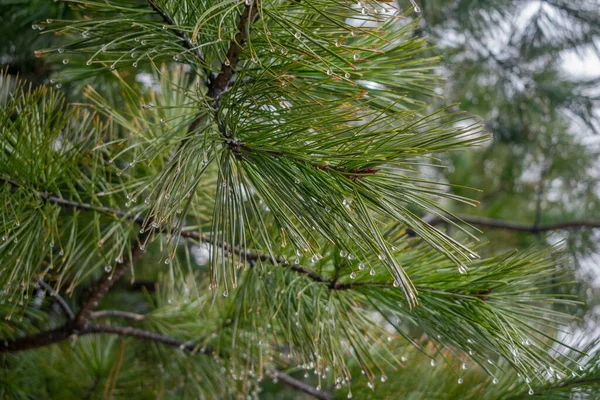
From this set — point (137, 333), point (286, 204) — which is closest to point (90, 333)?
point (137, 333)

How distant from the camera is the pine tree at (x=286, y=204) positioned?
0.39 metres

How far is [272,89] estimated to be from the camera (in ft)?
1.29

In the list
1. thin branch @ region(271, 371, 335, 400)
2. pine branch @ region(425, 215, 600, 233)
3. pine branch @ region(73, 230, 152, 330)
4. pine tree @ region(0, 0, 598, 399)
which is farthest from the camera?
pine branch @ region(425, 215, 600, 233)

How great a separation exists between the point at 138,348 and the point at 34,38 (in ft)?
1.53

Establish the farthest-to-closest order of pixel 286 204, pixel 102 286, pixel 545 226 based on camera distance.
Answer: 1. pixel 545 226
2. pixel 102 286
3. pixel 286 204

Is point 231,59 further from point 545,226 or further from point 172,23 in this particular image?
point 545,226

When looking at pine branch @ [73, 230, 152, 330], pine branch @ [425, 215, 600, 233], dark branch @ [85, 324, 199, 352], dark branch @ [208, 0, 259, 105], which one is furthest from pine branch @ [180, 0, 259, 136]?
pine branch @ [425, 215, 600, 233]

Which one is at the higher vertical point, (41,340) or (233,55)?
(233,55)

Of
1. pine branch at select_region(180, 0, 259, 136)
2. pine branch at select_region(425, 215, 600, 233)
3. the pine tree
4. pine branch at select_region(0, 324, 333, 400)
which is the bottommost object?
pine branch at select_region(0, 324, 333, 400)

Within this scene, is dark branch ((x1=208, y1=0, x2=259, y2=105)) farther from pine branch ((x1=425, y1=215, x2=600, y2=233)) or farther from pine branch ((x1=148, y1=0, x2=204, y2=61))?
pine branch ((x1=425, y1=215, x2=600, y2=233))

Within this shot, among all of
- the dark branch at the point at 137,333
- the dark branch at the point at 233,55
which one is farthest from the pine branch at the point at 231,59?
the dark branch at the point at 137,333

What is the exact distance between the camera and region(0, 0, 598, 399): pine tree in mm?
387

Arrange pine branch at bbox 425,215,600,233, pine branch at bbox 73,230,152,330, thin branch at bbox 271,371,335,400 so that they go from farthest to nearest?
pine branch at bbox 425,215,600,233 → thin branch at bbox 271,371,335,400 → pine branch at bbox 73,230,152,330

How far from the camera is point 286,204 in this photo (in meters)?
0.39
